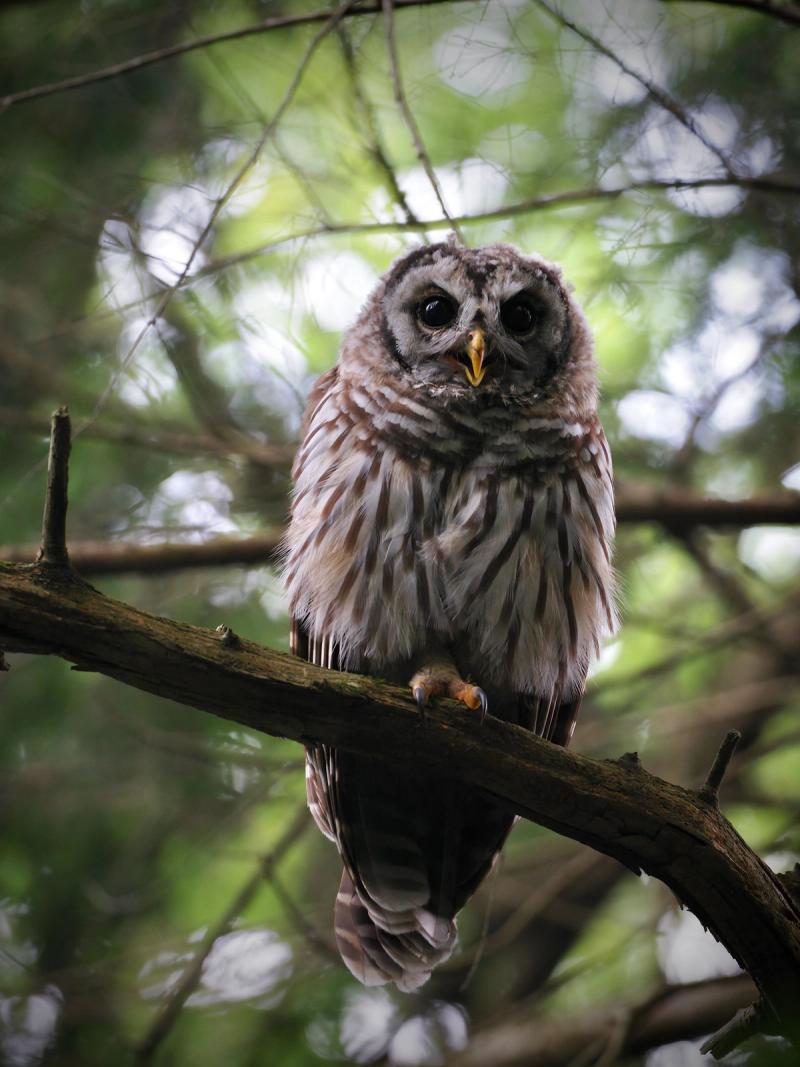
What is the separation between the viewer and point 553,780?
227 cm

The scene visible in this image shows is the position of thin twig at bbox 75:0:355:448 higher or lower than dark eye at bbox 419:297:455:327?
lower

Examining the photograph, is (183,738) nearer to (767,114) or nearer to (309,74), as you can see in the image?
(309,74)

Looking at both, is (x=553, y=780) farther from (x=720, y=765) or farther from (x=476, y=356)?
(x=476, y=356)

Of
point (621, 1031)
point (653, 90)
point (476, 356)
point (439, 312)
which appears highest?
point (653, 90)

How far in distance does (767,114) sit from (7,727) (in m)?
3.50

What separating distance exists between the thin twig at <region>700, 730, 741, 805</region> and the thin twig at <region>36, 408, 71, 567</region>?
1357 millimetres

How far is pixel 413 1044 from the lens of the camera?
12.6ft

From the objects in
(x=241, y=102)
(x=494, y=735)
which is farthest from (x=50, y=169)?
(x=494, y=735)

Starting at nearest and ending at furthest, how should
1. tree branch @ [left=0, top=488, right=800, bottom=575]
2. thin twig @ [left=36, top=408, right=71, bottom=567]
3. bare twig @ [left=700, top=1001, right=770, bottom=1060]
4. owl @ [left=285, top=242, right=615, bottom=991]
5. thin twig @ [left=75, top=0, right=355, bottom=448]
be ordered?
thin twig @ [left=36, top=408, right=71, bottom=567]
bare twig @ [left=700, top=1001, right=770, bottom=1060]
thin twig @ [left=75, top=0, right=355, bottom=448]
owl @ [left=285, top=242, right=615, bottom=991]
tree branch @ [left=0, top=488, right=800, bottom=575]

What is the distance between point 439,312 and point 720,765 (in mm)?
1539

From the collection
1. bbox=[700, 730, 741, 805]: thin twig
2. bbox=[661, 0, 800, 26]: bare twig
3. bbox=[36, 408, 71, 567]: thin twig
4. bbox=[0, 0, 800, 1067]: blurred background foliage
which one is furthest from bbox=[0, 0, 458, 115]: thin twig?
bbox=[700, 730, 741, 805]: thin twig

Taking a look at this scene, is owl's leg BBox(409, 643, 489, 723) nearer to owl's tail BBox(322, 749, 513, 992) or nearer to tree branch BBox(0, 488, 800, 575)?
owl's tail BBox(322, 749, 513, 992)

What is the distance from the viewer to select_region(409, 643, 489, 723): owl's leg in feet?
7.62

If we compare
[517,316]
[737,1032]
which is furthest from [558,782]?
[517,316]
